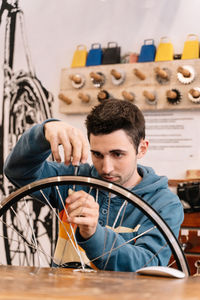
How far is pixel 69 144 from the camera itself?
0.76m

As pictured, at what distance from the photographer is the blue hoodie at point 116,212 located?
2.72 ft

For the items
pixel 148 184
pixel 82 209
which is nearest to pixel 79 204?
pixel 82 209

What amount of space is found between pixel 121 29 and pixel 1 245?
1466 millimetres

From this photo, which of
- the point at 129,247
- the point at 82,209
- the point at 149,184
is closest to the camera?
the point at 82,209

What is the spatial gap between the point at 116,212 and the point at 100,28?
4.77 ft

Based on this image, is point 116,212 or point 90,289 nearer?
point 90,289

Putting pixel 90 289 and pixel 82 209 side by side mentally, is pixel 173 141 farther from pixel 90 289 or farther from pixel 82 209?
pixel 90 289

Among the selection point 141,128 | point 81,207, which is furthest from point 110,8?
point 81,207

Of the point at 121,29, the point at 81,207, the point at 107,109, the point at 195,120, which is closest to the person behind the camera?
the point at 81,207

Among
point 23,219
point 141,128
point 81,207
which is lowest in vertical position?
point 23,219

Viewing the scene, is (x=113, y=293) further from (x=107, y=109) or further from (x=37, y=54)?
(x=37, y=54)

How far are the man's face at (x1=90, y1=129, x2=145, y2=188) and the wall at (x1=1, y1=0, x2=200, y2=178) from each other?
37.9 inches

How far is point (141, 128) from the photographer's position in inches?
49.3

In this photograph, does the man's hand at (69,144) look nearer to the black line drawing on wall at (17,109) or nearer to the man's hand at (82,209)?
the man's hand at (82,209)
